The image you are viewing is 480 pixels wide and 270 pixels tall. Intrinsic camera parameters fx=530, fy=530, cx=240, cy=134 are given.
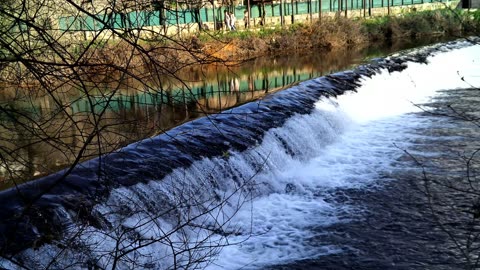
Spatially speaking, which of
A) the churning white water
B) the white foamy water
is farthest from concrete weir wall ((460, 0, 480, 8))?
the white foamy water

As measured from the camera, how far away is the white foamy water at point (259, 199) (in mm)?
4423

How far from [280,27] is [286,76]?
1174 cm

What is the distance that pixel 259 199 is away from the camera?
7172 mm

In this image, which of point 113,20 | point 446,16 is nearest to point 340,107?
point 113,20

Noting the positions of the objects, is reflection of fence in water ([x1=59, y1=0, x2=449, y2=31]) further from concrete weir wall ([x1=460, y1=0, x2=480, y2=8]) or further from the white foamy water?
concrete weir wall ([x1=460, y1=0, x2=480, y2=8])

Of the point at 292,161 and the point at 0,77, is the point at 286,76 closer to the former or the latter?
the point at 292,161

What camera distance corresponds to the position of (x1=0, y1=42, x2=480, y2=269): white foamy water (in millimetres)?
4423

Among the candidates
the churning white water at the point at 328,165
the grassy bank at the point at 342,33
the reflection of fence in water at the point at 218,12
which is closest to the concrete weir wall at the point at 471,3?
the reflection of fence in water at the point at 218,12

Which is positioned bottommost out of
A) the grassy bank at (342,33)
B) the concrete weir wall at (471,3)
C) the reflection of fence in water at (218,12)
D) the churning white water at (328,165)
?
the churning white water at (328,165)

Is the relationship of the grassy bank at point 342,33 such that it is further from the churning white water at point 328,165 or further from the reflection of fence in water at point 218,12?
the churning white water at point 328,165

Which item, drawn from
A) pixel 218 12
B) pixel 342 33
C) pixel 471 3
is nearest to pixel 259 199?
pixel 342 33

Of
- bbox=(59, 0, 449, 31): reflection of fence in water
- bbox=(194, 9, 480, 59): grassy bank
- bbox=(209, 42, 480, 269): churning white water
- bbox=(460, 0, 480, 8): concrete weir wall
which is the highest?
bbox=(59, 0, 449, 31): reflection of fence in water

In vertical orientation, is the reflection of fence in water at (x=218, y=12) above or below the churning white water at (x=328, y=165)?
above

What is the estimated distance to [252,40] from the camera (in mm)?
26438
